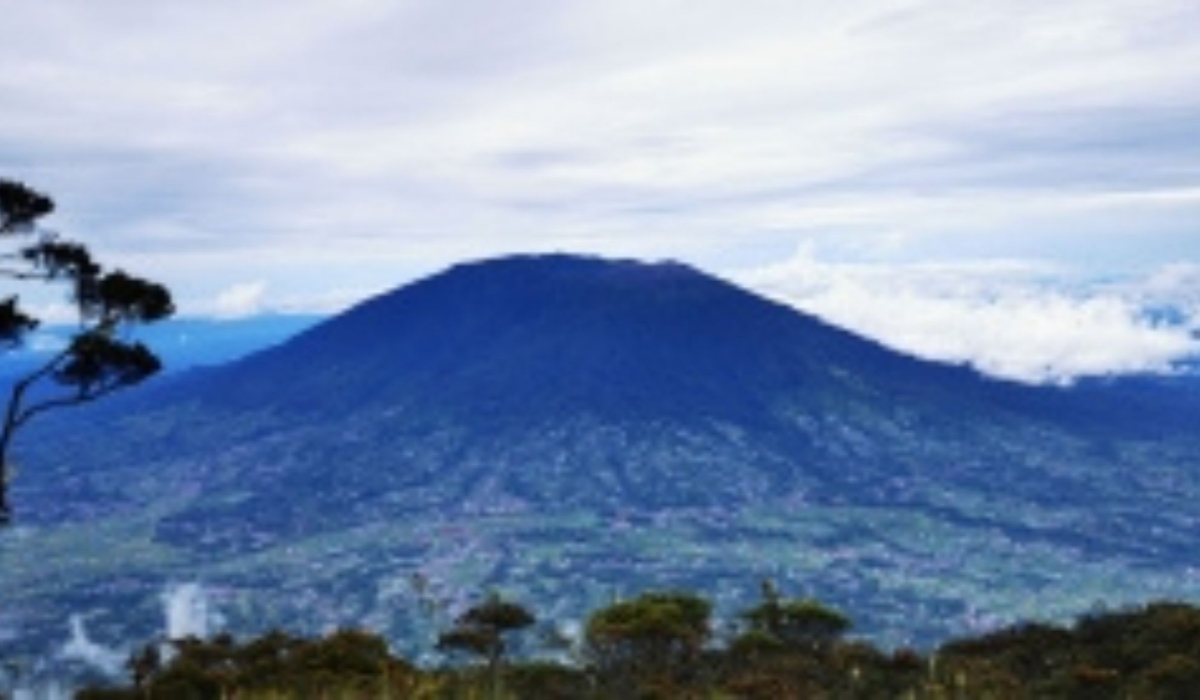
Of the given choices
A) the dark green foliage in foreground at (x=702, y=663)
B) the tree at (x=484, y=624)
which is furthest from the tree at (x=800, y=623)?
the tree at (x=484, y=624)

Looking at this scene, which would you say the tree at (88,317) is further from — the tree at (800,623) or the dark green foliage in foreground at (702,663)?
the tree at (800,623)

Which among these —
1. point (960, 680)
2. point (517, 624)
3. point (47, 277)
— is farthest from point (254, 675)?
point (960, 680)

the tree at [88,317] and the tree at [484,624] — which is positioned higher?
the tree at [88,317]

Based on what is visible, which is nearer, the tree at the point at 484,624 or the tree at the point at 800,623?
the tree at the point at 484,624

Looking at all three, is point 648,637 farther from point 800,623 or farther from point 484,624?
point 800,623

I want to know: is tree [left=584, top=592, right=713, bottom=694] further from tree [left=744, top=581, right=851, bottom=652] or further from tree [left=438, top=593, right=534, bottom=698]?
tree [left=744, top=581, right=851, bottom=652]

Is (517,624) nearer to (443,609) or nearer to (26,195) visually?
(26,195)

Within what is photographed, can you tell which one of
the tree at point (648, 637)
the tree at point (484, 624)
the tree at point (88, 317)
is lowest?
the tree at point (648, 637)

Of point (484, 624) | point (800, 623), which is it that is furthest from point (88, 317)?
point (800, 623)
